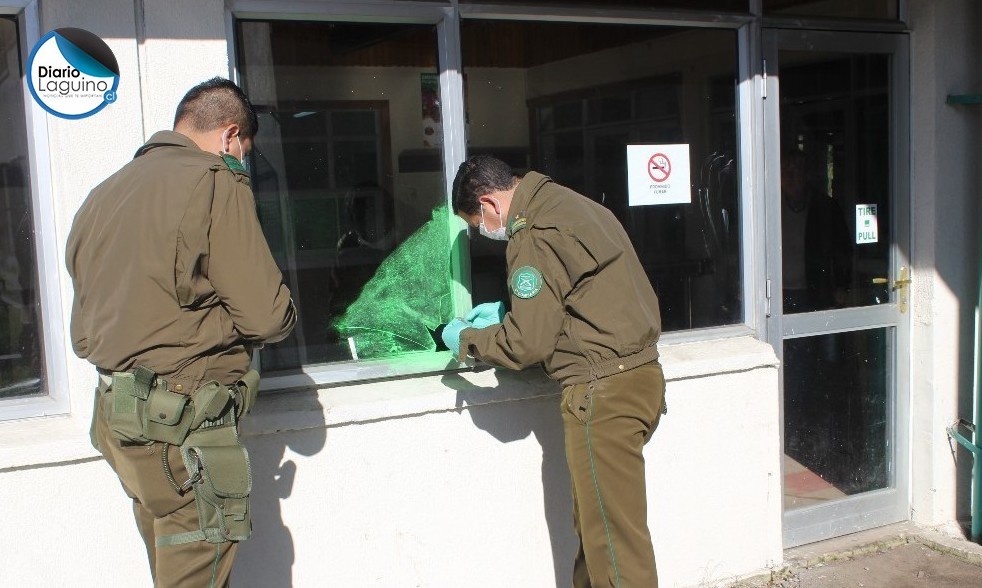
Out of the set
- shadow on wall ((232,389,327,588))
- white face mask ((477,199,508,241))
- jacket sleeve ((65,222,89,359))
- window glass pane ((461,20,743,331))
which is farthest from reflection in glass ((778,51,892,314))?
jacket sleeve ((65,222,89,359))

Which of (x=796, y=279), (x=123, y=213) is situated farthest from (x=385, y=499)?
(x=796, y=279)

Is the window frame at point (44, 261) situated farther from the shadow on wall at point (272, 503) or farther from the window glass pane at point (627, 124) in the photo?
the window glass pane at point (627, 124)

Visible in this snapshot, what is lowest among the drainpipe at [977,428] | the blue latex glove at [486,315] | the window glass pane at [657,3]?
the drainpipe at [977,428]

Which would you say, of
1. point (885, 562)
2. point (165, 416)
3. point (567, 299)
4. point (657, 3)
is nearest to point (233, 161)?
point (165, 416)

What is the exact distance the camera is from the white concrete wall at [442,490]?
3227 mm

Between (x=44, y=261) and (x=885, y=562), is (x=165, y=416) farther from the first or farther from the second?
(x=885, y=562)

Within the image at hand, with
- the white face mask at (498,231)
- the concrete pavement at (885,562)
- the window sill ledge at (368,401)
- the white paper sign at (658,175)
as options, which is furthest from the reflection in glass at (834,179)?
the white face mask at (498,231)

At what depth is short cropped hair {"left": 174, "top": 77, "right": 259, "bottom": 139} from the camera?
2893 millimetres

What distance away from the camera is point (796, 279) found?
15.1ft

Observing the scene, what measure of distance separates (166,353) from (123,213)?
40cm

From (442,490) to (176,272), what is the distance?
151 centimetres

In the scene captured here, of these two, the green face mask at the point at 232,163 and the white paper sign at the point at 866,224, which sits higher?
the green face mask at the point at 232,163

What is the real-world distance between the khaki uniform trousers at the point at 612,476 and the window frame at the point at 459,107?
0.77 meters

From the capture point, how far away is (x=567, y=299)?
325 centimetres
